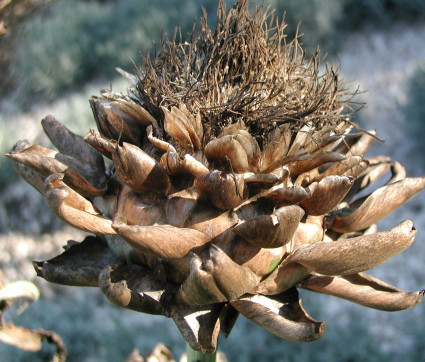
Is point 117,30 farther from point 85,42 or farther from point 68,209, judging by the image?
point 68,209

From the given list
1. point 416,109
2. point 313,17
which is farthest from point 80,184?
point 313,17

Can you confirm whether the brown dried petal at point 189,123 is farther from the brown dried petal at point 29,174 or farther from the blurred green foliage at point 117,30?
the blurred green foliage at point 117,30

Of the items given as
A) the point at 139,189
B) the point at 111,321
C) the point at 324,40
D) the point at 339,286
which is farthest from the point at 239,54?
the point at 324,40

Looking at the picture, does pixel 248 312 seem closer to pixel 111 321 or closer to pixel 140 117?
pixel 140 117

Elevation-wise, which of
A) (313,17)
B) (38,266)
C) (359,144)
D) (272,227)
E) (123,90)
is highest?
(313,17)

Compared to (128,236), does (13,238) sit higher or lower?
lower

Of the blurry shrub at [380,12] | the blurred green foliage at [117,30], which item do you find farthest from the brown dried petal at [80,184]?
the blurry shrub at [380,12]

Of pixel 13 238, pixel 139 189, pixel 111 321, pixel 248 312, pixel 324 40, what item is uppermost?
pixel 324 40
